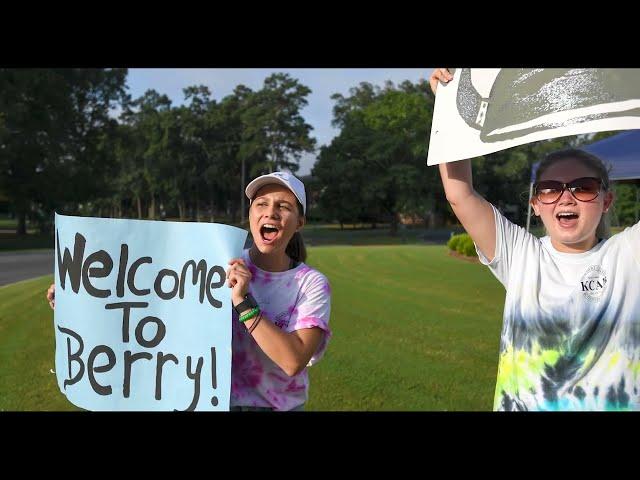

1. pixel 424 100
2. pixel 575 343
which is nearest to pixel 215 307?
pixel 575 343

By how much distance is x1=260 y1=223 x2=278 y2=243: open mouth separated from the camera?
171cm

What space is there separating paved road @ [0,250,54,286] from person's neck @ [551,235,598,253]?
12.1m

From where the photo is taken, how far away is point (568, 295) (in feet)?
5.54

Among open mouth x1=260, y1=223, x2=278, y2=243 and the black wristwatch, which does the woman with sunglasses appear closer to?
open mouth x1=260, y1=223, x2=278, y2=243

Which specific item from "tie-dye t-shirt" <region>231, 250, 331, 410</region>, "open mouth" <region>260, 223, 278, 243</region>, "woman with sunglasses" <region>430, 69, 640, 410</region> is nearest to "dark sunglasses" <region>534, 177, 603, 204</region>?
"woman with sunglasses" <region>430, 69, 640, 410</region>

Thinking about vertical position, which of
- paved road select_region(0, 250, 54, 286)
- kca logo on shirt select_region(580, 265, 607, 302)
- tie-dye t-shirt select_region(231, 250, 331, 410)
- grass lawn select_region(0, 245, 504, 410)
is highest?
kca logo on shirt select_region(580, 265, 607, 302)

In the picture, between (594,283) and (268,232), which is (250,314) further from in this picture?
(594,283)

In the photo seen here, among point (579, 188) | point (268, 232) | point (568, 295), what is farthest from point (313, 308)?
point (579, 188)

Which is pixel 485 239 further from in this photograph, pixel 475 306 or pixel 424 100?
pixel 424 100

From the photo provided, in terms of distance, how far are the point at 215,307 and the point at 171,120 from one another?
136ft

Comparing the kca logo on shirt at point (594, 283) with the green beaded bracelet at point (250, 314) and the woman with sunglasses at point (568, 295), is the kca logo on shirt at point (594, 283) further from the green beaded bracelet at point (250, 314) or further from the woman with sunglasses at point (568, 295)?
the green beaded bracelet at point (250, 314)

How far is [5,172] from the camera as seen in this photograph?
27453mm

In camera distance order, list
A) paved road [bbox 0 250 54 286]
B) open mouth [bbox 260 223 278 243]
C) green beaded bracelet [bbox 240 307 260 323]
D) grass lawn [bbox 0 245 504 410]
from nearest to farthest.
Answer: green beaded bracelet [bbox 240 307 260 323]
open mouth [bbox 260 223 278 243]
grass lawn [bbox 0 245 504 410]
paved road [bbox 0 250 54 286]

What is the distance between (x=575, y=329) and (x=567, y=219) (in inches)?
13.3
